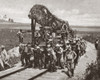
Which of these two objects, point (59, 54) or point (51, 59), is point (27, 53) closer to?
point (51, 59)

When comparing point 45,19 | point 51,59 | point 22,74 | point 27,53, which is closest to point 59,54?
point 51,59

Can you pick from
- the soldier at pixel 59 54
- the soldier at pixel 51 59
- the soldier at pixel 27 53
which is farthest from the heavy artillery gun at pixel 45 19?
the soldier at pixel 51 59

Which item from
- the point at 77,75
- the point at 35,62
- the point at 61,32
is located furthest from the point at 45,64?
the point at 61,32

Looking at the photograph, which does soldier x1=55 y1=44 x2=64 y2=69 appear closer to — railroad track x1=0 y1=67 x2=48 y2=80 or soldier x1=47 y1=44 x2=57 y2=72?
soldier x1=47 y1=44 x2=57 y2=72

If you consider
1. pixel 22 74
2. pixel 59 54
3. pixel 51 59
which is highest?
pixel 59 54

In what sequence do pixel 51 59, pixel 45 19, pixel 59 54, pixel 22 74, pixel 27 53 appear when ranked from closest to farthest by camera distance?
pixel 22 74 < pixel 51 59 < pixel 59 54 < pixel 27 53 < pixel 45 19

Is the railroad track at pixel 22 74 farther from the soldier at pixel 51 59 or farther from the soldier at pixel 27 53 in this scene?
the soldier at pixel 27 53

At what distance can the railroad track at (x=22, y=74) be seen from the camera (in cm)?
1111

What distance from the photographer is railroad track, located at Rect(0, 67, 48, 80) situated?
11108mm

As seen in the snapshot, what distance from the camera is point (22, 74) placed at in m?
11.9

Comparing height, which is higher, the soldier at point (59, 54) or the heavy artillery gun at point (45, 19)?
the heavy artillery gun at point (45, 19)

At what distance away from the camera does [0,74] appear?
1159cm

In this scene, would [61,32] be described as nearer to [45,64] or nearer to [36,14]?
[36,14]

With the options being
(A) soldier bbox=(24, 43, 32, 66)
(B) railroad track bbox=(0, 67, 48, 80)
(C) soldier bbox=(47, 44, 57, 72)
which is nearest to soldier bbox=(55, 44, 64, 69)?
(C) soldier bbox=(47, 44, 57, 72)
